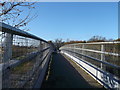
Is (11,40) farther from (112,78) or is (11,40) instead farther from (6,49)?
(112,78)

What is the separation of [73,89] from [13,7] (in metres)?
3.36

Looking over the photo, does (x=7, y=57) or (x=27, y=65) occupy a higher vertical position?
(x=7, y=57)

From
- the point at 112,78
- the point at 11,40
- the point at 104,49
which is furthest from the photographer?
the point at 104,49

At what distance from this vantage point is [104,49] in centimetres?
530

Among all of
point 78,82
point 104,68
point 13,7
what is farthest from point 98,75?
point 13,7

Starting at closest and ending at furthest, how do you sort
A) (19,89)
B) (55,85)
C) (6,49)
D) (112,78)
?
1. (6,49)
2. (19,89)
3. (112,78)
4. (55,85)

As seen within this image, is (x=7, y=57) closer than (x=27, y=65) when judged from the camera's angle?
Yes

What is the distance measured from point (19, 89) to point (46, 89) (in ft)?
6.41

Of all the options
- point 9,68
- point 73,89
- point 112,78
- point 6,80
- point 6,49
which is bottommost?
point 73,89

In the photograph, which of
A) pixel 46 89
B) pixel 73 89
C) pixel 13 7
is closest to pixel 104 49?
pixel 73 89

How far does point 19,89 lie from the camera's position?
2688 millimetres

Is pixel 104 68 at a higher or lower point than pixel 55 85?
higher

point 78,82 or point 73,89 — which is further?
point 78,82

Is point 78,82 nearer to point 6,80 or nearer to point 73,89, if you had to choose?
point 73,89
